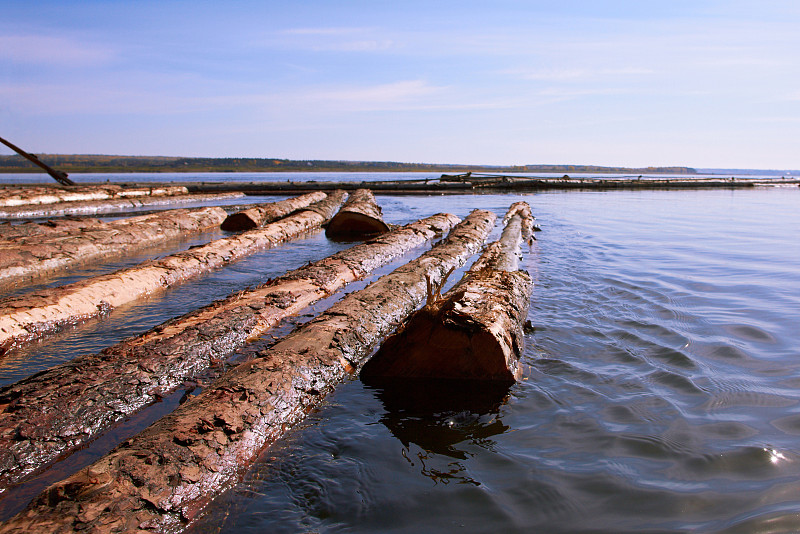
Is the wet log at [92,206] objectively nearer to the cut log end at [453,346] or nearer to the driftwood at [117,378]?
the driftwood at [117,378]

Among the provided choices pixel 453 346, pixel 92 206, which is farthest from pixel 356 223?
pixel 92 206

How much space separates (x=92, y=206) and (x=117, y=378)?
18.1 meters

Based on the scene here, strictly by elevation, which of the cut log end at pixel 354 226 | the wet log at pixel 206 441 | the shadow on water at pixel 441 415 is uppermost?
the cut log end at pixel 354 226

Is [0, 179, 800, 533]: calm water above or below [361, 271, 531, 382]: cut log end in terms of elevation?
below

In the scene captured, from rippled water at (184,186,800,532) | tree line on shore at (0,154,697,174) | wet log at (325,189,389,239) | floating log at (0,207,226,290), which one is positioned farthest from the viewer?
tree line on shore at (0,154,697,174)

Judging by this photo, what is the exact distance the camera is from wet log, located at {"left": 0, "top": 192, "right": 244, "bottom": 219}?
661 inches

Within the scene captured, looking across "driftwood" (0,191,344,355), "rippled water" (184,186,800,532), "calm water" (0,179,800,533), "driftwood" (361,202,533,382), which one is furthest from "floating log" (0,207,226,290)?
"rippled water" (184,186,800,532)

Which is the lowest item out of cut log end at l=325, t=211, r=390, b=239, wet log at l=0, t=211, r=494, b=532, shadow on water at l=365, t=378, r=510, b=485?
shadow on water at l=365, t=378, r=510, b=485

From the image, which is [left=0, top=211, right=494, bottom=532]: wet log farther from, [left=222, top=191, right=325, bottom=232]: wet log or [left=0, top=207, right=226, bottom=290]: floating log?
[left=222, top=191, right=325, bottom=232]: wet log

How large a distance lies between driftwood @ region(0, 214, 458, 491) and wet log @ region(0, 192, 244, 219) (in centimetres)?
1501

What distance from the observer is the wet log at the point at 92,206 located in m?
16.8

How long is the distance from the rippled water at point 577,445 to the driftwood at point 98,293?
324 centimetres

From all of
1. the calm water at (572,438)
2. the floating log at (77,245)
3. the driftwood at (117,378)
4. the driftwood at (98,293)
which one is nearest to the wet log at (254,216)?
the floating log at (77,245)

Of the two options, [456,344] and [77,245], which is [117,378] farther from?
[77,245]
